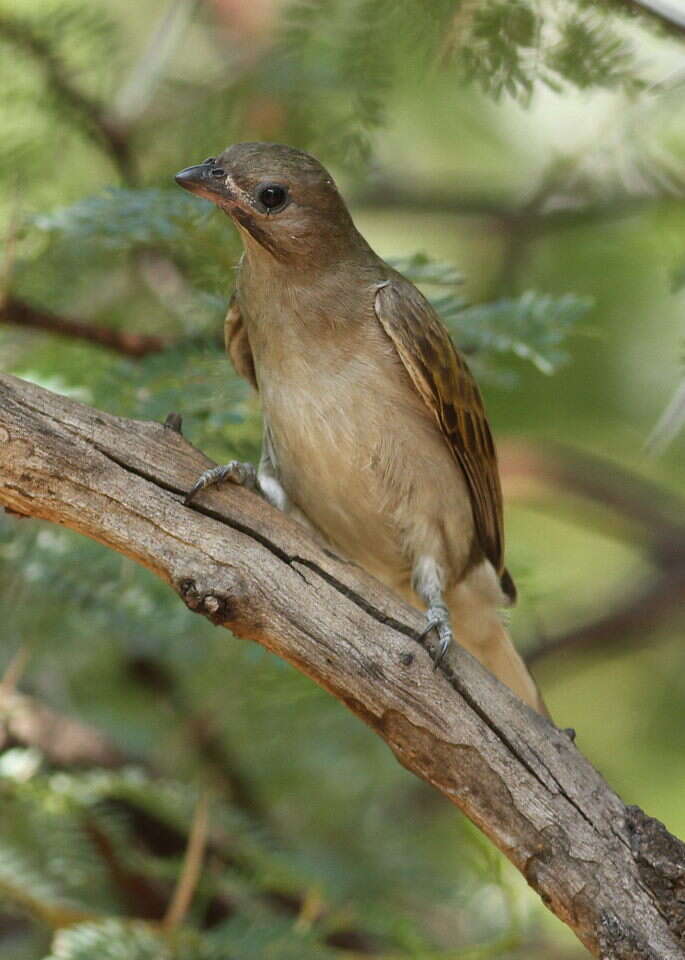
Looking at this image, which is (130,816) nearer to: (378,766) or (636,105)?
(378,766)

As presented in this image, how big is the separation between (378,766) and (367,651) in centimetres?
240

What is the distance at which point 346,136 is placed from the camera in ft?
15.5

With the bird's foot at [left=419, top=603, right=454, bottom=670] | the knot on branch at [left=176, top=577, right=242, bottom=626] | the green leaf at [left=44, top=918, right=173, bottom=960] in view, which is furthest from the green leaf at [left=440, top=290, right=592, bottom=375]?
the green leaf at [left=44, top=918, right=173, bottom=960]

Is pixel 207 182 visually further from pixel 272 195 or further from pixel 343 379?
pixel 343 379

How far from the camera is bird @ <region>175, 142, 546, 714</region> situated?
12.9 feet

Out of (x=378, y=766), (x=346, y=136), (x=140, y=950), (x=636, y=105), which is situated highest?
(x=636, y=105)

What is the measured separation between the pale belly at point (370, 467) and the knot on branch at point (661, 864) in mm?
1344

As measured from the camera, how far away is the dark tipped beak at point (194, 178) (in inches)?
143

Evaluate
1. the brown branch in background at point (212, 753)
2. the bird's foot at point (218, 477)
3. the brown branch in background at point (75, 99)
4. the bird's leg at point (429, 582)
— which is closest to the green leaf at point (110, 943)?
the brown branch in background at point (212, 753)

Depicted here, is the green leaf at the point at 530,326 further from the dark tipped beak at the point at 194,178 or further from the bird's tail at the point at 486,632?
the dark tipped beak at the point at 194,178

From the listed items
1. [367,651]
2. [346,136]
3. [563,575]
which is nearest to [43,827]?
[367,651]

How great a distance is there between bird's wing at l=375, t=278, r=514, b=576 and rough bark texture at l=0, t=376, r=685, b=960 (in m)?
0.85

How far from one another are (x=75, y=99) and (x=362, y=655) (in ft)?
9.64

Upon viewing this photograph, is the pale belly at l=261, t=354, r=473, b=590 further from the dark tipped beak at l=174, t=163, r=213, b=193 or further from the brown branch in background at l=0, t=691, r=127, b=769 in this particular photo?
the brown branch in background at l=0, t=691, r=127, b=769
